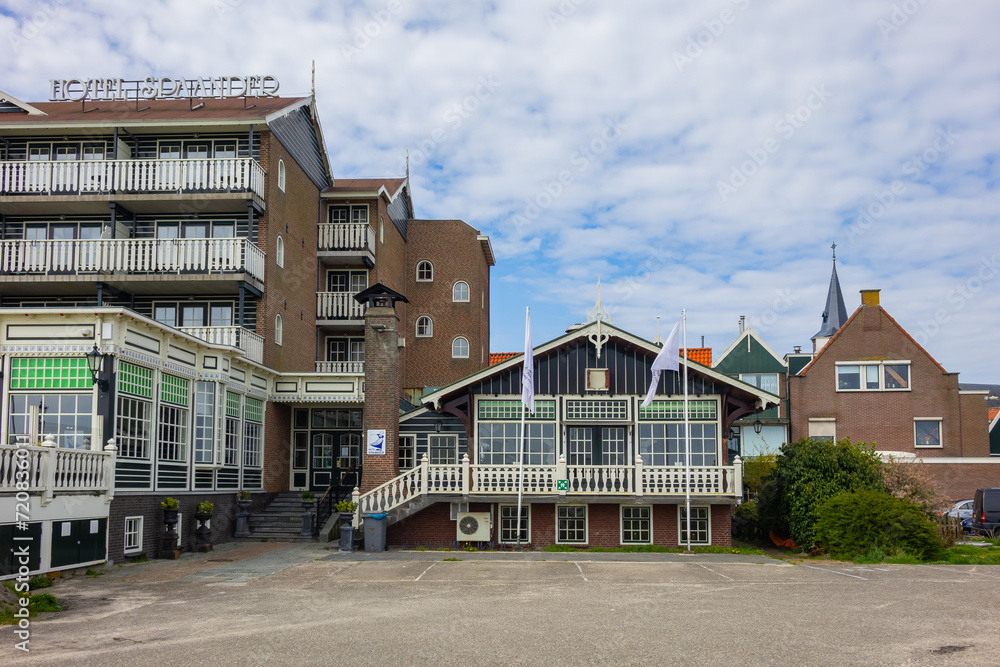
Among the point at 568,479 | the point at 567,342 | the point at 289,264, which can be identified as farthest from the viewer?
the point at 289,264

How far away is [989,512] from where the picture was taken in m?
28.2

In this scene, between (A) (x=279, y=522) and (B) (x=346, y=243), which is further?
(B) (x=346, y=243)

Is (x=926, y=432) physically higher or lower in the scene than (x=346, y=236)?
lower

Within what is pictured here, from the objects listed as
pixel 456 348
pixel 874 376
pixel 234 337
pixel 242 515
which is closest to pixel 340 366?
pixel 456 348

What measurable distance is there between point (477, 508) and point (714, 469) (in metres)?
6.35

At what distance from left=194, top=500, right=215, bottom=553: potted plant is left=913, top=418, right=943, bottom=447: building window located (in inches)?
1128

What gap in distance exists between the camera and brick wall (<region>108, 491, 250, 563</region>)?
1836 centimetres

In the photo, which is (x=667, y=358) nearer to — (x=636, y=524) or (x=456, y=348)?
(x=636, y=524)

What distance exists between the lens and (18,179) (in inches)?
1099

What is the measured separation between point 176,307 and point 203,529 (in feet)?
31.5

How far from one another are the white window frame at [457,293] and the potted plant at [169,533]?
797 inches

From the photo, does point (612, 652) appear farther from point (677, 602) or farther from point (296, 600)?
point (296, 600)

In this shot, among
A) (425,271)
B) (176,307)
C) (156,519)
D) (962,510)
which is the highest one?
(425,271)

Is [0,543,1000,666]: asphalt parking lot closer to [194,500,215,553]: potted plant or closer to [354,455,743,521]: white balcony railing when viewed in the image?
[194,500,215,553]: potted plant
